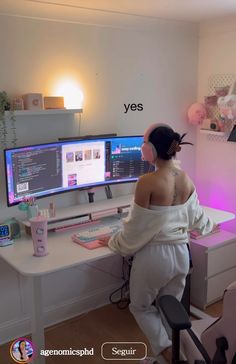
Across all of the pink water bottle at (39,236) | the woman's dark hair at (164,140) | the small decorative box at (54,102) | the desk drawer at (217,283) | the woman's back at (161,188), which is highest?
the small decorative box at (54,102)

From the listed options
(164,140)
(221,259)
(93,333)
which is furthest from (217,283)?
(164,140)

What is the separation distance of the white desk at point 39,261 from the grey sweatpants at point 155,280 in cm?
23

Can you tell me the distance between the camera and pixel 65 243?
2.41 m

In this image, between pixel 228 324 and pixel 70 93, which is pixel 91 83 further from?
pixel 228 324

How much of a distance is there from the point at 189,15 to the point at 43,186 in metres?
1.70

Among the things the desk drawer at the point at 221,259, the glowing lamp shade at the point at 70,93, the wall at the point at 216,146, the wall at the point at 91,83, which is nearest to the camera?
the wall at the point at 91,83

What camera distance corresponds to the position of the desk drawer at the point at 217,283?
3.07 m

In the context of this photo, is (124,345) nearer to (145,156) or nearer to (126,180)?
(126,180)

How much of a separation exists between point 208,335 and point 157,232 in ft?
2.25

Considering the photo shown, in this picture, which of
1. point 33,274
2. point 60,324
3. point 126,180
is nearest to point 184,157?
point 126,180

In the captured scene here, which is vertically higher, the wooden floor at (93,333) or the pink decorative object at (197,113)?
the pink decorative object at (197,113)

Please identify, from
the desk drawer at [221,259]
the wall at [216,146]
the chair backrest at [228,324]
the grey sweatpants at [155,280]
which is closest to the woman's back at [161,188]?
the grey sweatpants at [155,280]

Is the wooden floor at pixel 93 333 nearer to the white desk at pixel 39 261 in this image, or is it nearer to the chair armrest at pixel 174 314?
the white desk at pixel 39 261

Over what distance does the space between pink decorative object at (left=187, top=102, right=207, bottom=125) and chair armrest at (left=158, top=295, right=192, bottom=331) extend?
201cm
